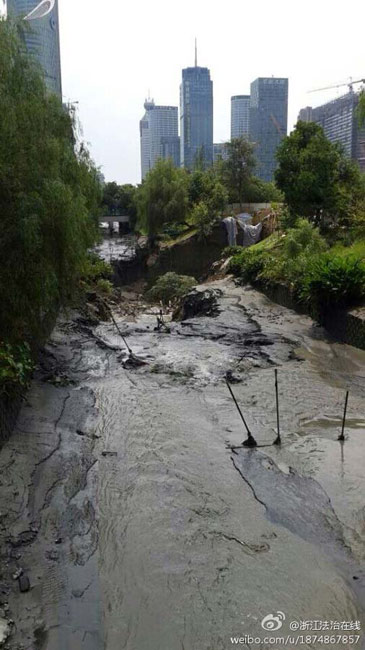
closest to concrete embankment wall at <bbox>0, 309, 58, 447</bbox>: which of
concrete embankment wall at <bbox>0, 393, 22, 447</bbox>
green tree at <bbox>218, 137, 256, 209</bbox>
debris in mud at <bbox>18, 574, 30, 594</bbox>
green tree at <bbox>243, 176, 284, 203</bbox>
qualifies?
concrete embankment wall at <bbox>0, 393, 22, 447</bbox>

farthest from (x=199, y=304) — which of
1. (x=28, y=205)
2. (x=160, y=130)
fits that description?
(x=160, y=130)

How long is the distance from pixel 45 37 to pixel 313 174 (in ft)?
40.6

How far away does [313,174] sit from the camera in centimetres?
2275

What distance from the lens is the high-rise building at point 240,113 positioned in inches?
2947

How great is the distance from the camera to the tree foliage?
25.8ft

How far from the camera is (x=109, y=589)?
5406mm

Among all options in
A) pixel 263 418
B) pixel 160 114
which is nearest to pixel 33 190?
pixel 263 418

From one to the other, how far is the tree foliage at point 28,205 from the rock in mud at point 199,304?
9.90 m

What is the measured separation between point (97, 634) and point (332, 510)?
3.22m

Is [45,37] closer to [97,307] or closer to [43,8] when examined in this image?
[43,8]

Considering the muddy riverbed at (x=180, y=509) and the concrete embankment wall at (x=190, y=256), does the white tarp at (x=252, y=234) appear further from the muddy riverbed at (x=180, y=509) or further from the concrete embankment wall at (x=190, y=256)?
the muddy riverbed at (x=180, y=509)

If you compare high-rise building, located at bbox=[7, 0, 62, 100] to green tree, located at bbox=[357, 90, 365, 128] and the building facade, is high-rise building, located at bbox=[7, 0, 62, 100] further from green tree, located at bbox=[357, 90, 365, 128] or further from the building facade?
the building facade

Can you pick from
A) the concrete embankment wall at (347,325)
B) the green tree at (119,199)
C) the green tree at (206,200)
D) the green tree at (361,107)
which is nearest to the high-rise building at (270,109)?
the green tree at (119,199)

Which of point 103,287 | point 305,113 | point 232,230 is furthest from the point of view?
point 305,113
